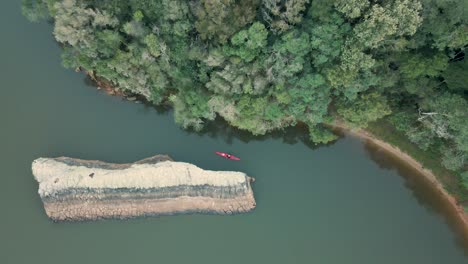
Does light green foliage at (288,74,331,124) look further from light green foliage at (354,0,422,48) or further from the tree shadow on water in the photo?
light green foliage at (354,0,422,48)

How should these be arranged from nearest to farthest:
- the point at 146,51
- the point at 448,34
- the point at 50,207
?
the point at 448,34 < the point at 146,51 < the point at 50,207

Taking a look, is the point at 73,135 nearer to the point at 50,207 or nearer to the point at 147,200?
the point at 50,207

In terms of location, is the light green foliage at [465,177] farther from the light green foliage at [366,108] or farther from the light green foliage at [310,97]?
the light green foliage at [310,97]

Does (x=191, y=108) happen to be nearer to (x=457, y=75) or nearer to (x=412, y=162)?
(x=412, y=162)

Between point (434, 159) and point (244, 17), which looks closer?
point (244, 17)

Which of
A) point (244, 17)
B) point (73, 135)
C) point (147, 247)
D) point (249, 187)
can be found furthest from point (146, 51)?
point (147, 247)

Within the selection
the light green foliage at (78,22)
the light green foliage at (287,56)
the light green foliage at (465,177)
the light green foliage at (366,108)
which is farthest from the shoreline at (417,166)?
the light green foliage at (78,22)
